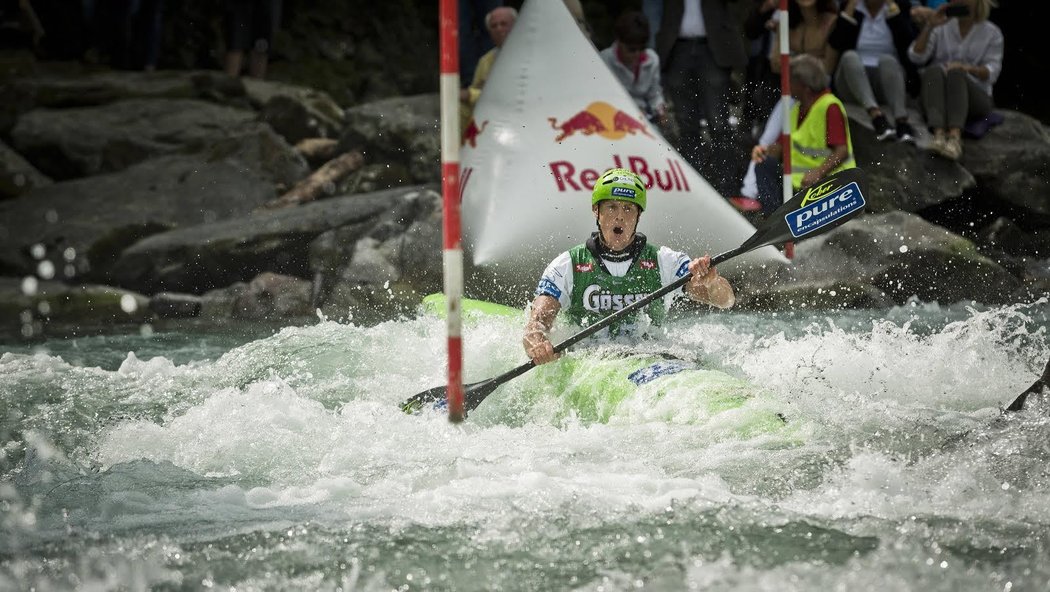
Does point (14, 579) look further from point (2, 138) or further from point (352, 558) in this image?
point (2, 138)

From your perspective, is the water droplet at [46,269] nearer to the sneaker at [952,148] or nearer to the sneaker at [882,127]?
the sneaker at [882,127]

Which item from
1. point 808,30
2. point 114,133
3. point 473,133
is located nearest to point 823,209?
point 473,133

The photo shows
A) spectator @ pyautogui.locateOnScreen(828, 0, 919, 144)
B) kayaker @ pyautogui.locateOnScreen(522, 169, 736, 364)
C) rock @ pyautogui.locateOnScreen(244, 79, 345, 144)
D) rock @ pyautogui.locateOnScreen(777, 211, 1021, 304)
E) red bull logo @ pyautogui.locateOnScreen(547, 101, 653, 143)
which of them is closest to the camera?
kayaker @ pyautogui.locateOnScreen(522, 169, 736, 364)

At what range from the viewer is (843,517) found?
361 cm

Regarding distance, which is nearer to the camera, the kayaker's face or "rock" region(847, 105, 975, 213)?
A: the kayaker's face

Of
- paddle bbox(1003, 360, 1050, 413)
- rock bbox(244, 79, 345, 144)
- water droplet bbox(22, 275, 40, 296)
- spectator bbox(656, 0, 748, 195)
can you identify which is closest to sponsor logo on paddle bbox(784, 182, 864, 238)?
paddle bbox(1003, 360, 1050, 413)

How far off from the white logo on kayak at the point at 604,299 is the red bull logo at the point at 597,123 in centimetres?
251

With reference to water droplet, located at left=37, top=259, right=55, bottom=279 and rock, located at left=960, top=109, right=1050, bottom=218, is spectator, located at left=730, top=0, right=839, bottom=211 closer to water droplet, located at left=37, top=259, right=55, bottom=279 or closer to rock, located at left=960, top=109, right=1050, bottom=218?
rock, located at left=960, top=109, right=1050, bottom=218

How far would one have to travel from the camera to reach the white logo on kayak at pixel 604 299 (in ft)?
19.1

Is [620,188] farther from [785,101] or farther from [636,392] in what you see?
[785,101]

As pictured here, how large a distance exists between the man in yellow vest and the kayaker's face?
327 cm

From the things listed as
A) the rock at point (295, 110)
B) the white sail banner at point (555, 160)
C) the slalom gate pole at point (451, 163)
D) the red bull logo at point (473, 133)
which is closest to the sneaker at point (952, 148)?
the white sail banner at point (555, 160)

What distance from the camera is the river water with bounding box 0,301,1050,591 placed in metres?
3.32

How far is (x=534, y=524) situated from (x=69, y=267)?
26.1 feet
